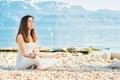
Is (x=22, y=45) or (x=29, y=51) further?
(x=29, y=51)

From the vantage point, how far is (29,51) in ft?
40.2

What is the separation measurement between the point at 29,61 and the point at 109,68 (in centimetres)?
240

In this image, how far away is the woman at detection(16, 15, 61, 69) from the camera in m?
12.1

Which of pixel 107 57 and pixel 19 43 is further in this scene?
pixel 107 57

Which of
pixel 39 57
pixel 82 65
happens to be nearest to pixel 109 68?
pixel 82 65

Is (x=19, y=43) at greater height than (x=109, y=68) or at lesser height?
greater

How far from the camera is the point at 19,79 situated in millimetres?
10492

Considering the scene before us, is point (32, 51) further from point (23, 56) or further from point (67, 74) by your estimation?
point (67, 74)

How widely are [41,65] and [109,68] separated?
2.13 m

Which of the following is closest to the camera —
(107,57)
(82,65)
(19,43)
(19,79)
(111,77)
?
(19,79)

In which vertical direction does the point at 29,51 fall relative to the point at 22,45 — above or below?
below

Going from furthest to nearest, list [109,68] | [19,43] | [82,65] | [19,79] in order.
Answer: [82,65] < [109,68] < [19,43] < [19,79]

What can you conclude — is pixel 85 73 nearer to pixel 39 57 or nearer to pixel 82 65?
pixel 39 57

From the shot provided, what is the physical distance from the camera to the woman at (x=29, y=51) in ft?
39.8
